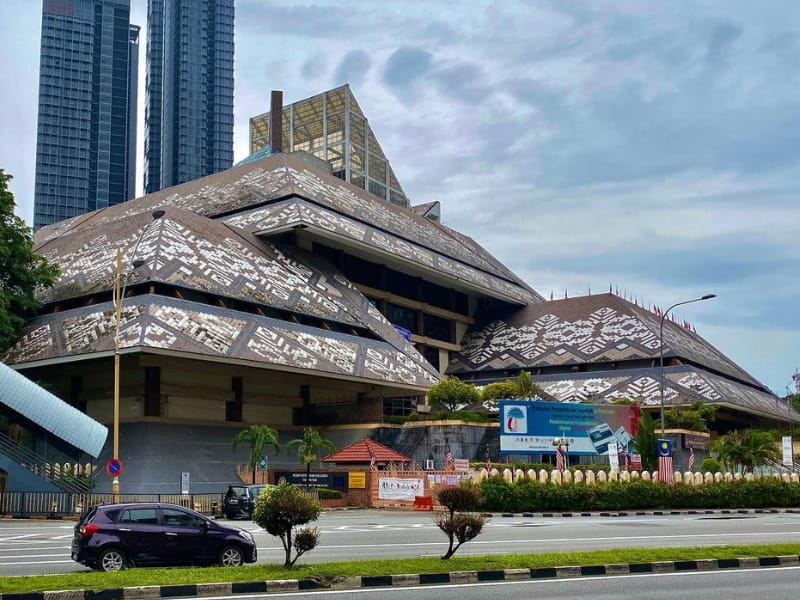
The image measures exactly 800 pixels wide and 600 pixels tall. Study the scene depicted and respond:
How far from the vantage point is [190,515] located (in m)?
16.5

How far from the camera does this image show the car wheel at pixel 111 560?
50.4ft

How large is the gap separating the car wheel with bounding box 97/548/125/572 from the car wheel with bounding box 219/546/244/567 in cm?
172

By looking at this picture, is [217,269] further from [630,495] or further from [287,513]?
[287,513]

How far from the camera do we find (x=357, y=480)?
4150 centimetres

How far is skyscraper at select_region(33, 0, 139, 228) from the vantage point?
6235 inches

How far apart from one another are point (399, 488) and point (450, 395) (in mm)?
11275

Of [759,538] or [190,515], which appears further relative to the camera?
[759,538]

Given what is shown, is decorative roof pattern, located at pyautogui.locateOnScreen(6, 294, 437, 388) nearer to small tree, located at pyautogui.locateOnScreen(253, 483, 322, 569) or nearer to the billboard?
the billboard

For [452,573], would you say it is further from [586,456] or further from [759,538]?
[586,456]

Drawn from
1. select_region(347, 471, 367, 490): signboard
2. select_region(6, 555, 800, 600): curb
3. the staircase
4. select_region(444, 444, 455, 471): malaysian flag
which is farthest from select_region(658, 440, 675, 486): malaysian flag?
the staircase

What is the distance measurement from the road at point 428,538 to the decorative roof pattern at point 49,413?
19.2 ft

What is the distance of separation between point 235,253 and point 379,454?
52.5 ft

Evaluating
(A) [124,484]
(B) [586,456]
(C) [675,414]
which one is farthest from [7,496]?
(C) [675,414]

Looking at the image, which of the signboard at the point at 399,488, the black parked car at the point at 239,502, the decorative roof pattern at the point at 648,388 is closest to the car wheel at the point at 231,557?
the black parked car at the point at 239,502
